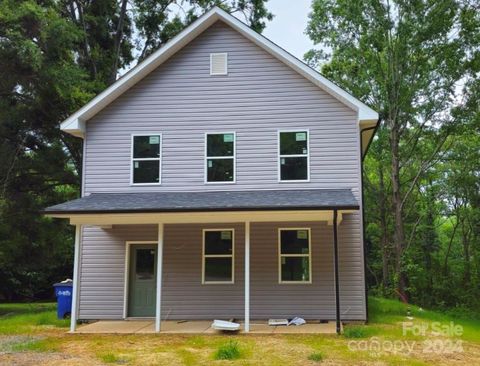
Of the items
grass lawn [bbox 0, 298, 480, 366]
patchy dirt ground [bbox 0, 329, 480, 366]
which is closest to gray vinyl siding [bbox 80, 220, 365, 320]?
grass lawn [bbox 0, 298, 480, 366]

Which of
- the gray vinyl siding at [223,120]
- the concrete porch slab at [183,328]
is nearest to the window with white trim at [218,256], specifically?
the concrete porch slab at [183,328]

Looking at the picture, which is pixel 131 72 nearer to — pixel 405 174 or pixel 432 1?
pixel 432 1

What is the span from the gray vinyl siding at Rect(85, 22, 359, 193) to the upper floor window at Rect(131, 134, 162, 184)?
175 mm

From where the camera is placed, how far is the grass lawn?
7.93 metres

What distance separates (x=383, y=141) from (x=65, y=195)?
13.4 meters

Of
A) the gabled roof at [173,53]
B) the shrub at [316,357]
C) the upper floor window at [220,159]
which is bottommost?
the shrub at [316,357]

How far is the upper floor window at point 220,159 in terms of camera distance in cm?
1292

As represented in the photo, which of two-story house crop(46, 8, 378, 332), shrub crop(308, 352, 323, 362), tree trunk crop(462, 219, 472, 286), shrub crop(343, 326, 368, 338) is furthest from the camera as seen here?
tree trunk crop(462, 219, 472, 286)

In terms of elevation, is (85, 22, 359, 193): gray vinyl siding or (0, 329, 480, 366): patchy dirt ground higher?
(85, 22, 359, 193): gray vinyl siding

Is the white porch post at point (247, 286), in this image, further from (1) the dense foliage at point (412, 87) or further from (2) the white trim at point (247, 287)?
(1) the dense foliage at point (412, 87)

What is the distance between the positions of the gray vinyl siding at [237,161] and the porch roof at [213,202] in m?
0.46

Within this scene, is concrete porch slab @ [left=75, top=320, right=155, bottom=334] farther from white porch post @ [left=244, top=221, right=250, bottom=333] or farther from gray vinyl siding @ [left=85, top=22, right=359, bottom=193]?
gray vinyl siding @ [left=85, top=22, right=359, bottom=193]

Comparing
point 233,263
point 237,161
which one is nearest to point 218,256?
point 233,263

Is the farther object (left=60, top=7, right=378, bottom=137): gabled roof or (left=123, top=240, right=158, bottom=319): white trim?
(left=123, top=240, right=158, bottom=319): white trim
